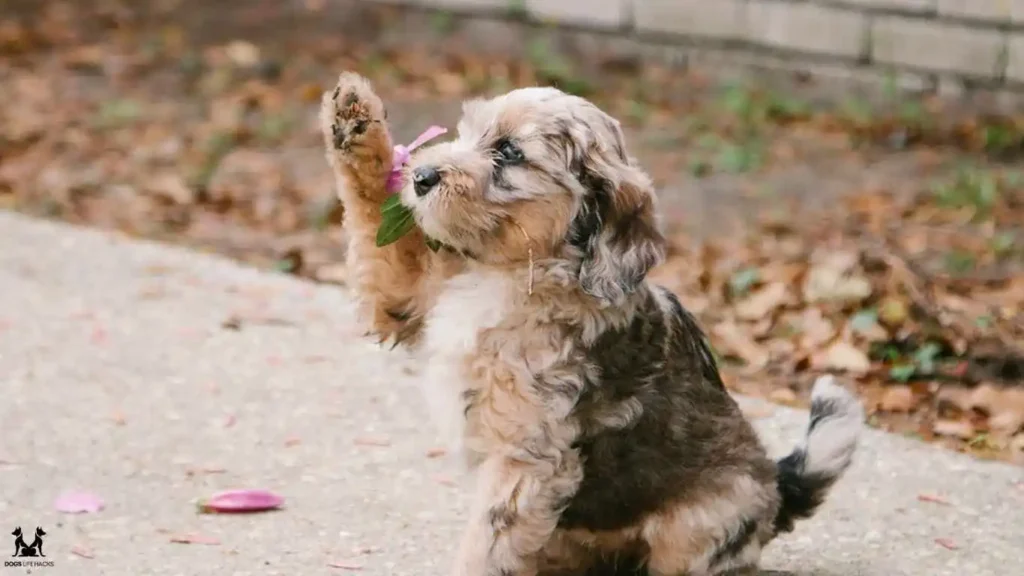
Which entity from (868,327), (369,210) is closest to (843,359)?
(868,327)

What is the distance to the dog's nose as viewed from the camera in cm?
399

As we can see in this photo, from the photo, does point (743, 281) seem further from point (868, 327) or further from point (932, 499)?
point (932, 499)

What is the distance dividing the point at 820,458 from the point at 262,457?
2178 millimetres

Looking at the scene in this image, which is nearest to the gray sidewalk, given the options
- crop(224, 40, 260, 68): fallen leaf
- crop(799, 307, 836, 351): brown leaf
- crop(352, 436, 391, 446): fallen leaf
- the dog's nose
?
crop(352, 436, 391, 446): fallen leaf

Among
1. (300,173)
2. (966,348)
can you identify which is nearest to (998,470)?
(966,348)

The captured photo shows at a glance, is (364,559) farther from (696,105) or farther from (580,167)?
(696,105)

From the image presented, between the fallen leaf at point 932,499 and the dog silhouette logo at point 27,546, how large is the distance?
3.04m

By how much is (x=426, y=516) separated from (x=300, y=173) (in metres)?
5.72

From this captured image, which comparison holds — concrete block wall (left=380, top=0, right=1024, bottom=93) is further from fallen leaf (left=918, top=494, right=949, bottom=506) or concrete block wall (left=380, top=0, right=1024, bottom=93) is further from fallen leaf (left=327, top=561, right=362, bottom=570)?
fallen leaf (left=327, top=561, right=362, bottom=570)

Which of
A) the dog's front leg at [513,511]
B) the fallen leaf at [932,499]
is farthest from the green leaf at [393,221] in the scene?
the fallen leaf at [932,499]

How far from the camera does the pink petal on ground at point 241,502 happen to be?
5094 mm

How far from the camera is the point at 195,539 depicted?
15.8 ft

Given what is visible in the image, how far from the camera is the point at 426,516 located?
5.19 m

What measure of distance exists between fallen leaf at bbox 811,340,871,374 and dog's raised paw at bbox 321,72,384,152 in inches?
131
